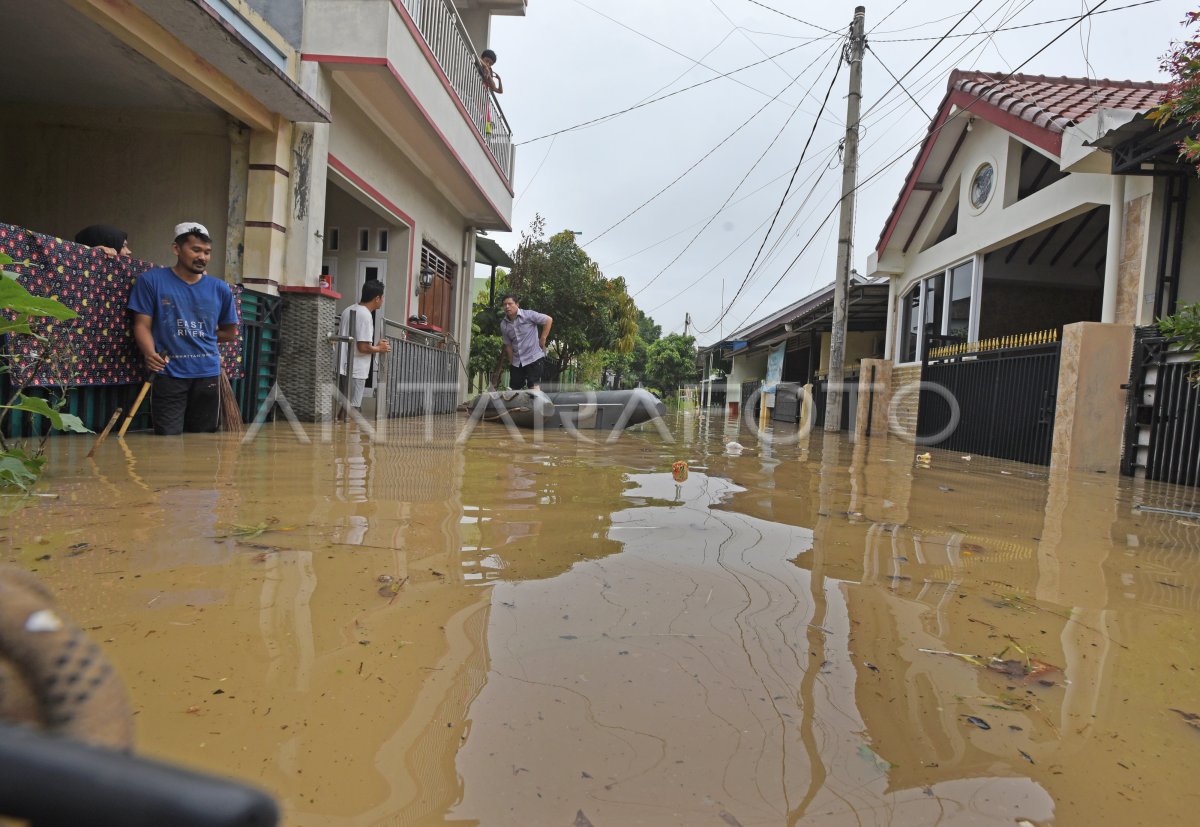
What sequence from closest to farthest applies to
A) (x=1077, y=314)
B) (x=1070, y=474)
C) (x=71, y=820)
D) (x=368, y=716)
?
(x=71, y=820), (x=368, y=716), (x=1070, y=474), (x=1077, y=314)

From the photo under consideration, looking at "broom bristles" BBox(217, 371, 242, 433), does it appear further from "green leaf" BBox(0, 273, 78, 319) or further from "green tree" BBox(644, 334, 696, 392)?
"green tree" BBox(644, 334, 696, 392)

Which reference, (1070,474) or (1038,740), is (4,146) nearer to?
(1038,740)

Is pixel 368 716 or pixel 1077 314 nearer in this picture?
pixel 368 716

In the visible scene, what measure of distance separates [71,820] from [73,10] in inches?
264

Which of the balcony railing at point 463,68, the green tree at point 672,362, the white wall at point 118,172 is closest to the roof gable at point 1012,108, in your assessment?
the balcony railing at point 463,68

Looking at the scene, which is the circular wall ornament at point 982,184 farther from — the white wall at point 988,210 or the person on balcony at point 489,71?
the person on balcony at point 489,71

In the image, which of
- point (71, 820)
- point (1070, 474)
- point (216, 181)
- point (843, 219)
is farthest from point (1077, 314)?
point (71, 820)

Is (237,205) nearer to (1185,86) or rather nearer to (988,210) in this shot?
(1185,86)

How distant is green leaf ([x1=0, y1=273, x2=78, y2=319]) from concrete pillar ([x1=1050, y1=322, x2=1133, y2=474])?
811 cm

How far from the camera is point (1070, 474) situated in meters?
6.75

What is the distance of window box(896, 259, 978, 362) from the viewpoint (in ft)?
37.9

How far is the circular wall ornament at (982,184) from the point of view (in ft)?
36.1

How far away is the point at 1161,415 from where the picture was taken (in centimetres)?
659

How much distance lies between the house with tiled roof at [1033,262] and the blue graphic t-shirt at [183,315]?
785cm
